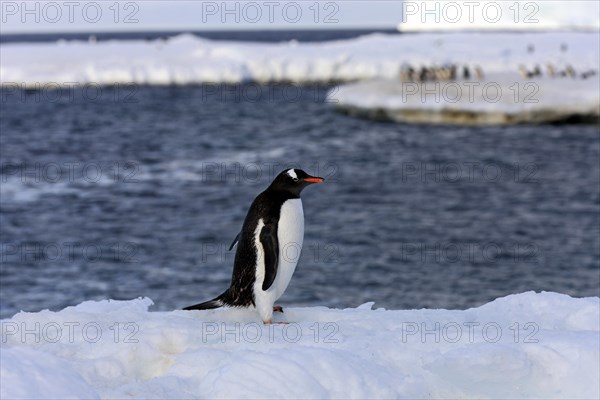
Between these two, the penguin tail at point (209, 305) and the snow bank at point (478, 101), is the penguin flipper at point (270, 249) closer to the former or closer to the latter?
the penguin tail at point (209, 305)

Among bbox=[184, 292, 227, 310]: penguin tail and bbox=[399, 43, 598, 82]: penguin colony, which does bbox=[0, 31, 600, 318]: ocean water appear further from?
bbox=[399, 43, 598, 82]: penguin colony

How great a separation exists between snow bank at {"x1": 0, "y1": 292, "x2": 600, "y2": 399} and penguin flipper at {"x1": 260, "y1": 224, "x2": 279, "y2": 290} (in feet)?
1.27

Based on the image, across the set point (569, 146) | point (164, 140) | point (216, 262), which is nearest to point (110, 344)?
point (216, 262)

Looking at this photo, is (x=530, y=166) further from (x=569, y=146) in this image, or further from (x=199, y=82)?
(x=199, y=82)

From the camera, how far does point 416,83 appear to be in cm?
5250

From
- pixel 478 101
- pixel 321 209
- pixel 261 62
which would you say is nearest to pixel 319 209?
pixel 321 209

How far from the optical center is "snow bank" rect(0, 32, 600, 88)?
7281 centimetres

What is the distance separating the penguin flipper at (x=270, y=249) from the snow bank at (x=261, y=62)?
207 ft

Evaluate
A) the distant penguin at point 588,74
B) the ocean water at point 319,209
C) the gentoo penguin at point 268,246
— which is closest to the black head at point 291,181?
the gentoo penguin at point 268,246

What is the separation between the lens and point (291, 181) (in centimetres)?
711

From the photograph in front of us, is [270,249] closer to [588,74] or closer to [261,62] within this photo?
[588,74]

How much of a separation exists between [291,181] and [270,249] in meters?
0.54

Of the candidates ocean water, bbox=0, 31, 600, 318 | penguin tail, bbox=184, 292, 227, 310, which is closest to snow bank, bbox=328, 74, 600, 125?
ocean water, bbox=0, 31, 600, 318

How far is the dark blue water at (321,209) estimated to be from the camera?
18641 mm
